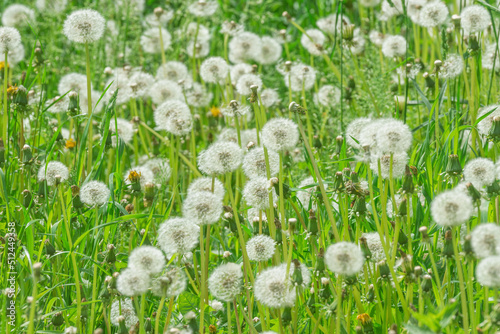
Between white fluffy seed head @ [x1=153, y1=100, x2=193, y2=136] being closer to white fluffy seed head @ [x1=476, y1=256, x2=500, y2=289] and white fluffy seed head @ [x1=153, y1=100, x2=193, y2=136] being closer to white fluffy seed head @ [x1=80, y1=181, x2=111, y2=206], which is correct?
white fluffy seed head @ [x1=80, y1=181, x2=111, y2=206]

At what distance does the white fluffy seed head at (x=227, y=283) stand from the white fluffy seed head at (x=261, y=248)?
0.14 m

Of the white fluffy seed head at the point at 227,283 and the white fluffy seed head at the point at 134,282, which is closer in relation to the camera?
the white fluffy seed head at the point at 134,282

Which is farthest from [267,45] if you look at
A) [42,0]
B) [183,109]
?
[42,0]

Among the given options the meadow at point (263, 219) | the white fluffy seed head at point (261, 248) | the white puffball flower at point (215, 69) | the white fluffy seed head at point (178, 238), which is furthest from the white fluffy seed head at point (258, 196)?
the white puffball flower at point (215, 69)

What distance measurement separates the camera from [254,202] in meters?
2.04

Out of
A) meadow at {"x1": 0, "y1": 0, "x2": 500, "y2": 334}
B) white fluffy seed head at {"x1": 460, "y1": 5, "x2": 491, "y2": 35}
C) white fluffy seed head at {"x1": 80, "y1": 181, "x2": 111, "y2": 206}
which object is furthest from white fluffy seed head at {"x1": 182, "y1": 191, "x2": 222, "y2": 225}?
white fluffy seed head at {"x1": 460, "y1": 5, "x2": 491, "y2": 35}

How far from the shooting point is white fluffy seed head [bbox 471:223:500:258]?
1449mm

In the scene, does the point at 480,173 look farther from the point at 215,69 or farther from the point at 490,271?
the point at 215,69

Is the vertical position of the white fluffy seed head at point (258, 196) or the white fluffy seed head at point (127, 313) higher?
the white fluffy seed head at point (258, 196)

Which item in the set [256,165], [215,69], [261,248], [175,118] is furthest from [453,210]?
[215,69]

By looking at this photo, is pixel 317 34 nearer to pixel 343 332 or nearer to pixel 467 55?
pixel 467 55

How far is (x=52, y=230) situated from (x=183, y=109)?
838mm

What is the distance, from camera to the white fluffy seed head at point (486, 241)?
1449 mm

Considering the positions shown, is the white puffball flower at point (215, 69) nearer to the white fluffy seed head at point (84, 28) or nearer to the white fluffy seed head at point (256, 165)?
the white fluffy seed head at point (84, 28)
